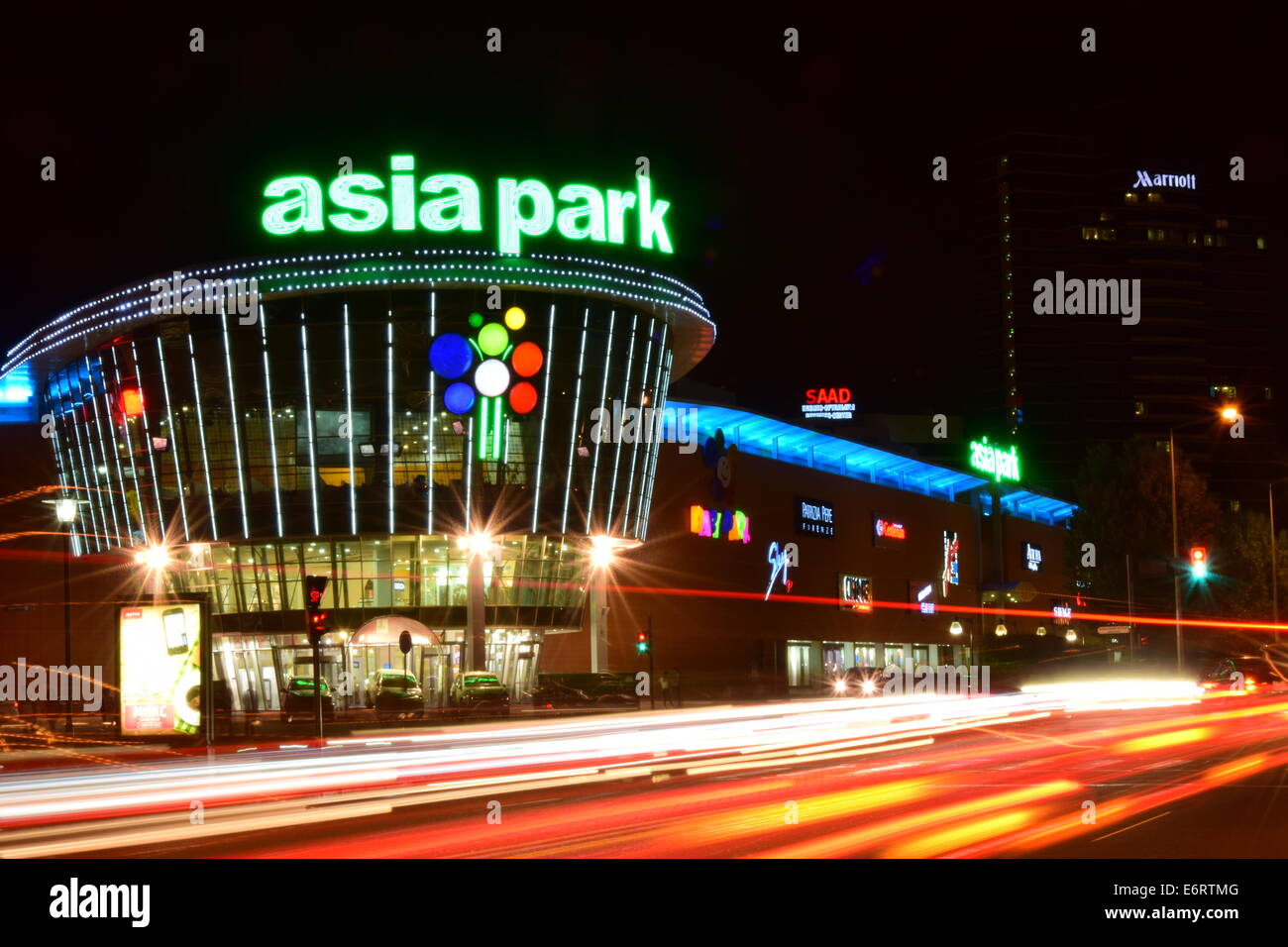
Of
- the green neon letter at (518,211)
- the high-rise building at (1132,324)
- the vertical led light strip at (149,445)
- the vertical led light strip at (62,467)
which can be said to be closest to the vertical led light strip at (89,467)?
the vertical led light strip at (62,467)

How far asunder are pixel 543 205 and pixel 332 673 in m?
22.2

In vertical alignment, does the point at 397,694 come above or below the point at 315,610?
below

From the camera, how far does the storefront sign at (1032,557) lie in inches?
4628

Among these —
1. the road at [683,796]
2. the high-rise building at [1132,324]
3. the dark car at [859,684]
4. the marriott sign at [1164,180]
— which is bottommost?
the dark car at [859,684]

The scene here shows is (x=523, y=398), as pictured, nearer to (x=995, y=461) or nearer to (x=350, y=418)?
(x=350, y=418)

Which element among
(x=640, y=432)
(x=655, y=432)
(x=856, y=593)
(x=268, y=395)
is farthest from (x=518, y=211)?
(x=856, y=593)

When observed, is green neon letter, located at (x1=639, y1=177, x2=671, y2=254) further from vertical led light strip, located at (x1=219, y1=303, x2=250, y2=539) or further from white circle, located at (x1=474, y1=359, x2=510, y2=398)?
vertical led light strip, located at (x1=219, y1=303, x2=250, y2=539)

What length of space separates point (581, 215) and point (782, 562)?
29593 millimetres

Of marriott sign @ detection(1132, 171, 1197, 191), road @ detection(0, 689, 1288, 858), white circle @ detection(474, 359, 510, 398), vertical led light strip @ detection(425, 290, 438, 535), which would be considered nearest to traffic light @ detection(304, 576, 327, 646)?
road @ detection(0, 689, 1288, 858)

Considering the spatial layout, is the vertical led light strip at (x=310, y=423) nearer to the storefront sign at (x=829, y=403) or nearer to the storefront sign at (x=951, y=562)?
the storefront sign at (x=951, y=562)

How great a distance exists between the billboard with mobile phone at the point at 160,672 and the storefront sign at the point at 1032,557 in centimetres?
9919

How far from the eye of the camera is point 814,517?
280 feet

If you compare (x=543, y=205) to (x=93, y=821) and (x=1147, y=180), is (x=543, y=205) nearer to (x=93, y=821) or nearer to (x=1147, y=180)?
(x=93, y=821)
